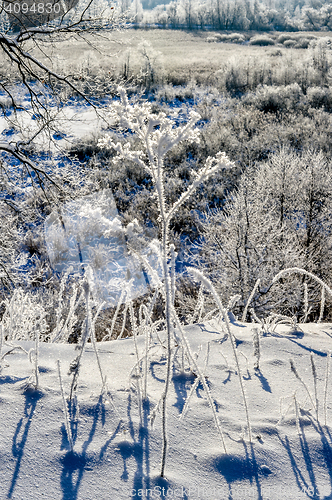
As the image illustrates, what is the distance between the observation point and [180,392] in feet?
5.94

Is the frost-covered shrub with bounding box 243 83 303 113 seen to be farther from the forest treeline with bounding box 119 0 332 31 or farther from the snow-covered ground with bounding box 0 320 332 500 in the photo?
the forest treeline with bounding box 119 0 332 31

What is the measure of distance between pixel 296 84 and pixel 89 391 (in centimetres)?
2556

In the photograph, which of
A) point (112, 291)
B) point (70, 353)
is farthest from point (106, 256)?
point (70, 353)

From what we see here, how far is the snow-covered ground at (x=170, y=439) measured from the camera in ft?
4.00

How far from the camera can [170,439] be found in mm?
1453

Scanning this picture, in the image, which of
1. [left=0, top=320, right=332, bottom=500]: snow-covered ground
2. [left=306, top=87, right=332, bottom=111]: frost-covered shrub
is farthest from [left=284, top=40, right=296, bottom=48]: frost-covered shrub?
[left=0, top=320, right=332, bottom=500]: snow-covered ground

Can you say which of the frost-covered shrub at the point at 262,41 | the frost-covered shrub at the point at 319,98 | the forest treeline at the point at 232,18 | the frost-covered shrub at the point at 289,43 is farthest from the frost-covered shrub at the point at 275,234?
the forest treeline at the point at 232,18

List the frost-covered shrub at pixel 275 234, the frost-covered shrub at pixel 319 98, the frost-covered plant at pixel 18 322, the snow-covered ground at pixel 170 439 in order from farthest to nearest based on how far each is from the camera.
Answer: the frost-covered shrub at pixel 319 98, the frost-covered shrub at pixel 275 234, the frost-covered plant at pixel 18 322, the snow-covered ground at pixel 170 439

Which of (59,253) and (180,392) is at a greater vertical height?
(180,392)

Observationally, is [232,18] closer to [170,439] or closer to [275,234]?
[275,234]

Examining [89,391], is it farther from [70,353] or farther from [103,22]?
[103,22]

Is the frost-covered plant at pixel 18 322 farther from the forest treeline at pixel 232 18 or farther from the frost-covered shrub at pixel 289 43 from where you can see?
the forest treeline at pixel 232 18

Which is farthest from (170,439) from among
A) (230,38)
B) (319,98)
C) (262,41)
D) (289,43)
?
(230,38)

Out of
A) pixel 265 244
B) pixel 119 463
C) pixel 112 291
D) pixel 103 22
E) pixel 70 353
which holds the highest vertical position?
pixel 103 22
